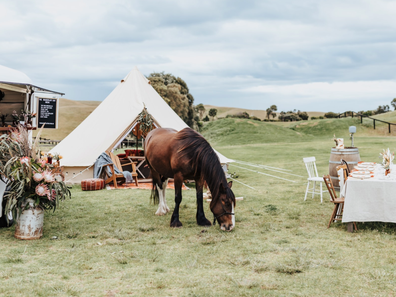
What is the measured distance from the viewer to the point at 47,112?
299 inches

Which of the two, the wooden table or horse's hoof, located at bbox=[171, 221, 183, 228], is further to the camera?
the wooden table

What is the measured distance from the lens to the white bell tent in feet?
29.7

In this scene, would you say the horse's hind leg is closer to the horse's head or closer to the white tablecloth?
the horse's head

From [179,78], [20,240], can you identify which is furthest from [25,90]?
[179,78]

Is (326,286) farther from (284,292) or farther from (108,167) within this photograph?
(108,167)

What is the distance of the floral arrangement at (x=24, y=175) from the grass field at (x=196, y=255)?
1.69 feet

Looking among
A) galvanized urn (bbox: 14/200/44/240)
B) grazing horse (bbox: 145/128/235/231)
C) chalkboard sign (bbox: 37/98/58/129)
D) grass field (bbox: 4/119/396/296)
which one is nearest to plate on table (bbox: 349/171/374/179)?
grass field (bbox: 4/119/396/296)

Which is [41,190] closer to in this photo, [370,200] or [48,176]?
[48,176]

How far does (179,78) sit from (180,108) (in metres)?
4.14

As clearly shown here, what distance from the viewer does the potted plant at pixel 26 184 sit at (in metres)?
4.43

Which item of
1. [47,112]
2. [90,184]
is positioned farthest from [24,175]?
[90,184]

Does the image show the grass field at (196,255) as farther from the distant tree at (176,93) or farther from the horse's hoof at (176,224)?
the distant tree at (176,93)

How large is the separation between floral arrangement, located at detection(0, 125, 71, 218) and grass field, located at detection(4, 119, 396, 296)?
1.69ft

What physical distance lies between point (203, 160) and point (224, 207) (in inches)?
28.2
